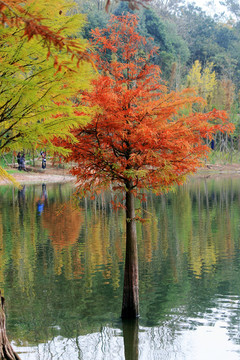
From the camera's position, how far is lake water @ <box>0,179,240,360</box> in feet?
35.8

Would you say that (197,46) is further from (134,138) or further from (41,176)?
(134,138)

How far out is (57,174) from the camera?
55.4 meters

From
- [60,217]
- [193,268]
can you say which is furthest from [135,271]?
[60,217]

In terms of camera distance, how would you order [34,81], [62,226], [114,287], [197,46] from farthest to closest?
[197,46] < [62,226] < [114,287] < [34,81]

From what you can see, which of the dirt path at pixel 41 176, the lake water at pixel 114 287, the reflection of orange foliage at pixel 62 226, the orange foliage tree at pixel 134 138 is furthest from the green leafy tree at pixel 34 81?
the dirt path at pixel 41 176

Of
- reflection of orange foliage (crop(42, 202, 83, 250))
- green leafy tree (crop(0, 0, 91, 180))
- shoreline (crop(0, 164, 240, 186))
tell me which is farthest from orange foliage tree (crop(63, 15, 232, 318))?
shoreline (crop(0, 164, 240, 186))

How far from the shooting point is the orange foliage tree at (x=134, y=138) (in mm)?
10648

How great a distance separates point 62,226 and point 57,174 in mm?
28991

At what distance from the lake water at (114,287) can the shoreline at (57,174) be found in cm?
2021

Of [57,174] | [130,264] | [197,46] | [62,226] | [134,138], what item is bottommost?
[62,226]

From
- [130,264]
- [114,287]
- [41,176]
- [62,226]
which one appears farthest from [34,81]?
[41,176]

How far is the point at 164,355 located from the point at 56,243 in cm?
1244

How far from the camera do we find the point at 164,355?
10.5m

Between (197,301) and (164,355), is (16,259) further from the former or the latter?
(164,355)
